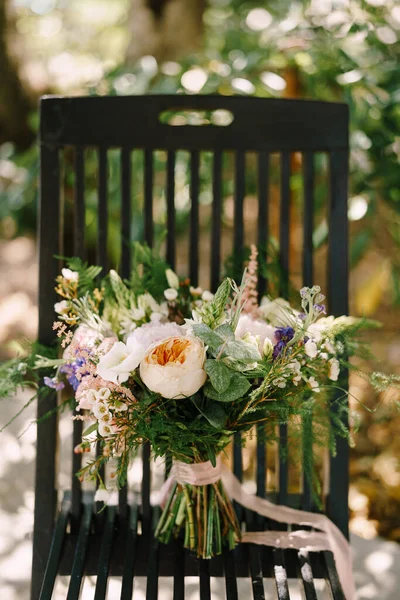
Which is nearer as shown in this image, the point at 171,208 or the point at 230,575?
the point at 230,575

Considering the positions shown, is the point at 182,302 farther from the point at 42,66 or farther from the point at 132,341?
the point at 42,66

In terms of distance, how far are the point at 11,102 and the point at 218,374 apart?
8.61 feet

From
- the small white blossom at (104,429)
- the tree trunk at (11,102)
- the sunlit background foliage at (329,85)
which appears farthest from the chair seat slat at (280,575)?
the tree trunk at (11,102)

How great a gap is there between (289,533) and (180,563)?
18 centimetres

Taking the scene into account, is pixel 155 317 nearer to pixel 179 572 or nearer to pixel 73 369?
pixel 73 369

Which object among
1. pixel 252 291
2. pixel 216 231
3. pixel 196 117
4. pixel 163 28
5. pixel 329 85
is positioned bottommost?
pixel 252 291

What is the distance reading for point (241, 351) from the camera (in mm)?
791

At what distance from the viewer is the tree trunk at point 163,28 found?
246 cm

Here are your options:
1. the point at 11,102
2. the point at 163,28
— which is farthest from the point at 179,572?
the point at 11,102

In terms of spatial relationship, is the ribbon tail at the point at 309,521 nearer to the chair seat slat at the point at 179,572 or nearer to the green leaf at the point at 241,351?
the chair seat slat at the point at 179,572

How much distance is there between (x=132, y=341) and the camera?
83cm

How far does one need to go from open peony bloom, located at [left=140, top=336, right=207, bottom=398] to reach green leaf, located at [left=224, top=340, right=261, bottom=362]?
0.03m

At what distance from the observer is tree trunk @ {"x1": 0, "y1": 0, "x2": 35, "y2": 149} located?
9.83 feet

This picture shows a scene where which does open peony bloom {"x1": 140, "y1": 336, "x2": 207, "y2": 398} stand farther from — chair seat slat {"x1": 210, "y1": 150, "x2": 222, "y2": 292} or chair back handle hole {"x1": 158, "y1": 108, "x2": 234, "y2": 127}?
chair back handle hole {"x1": 158, "y1": 108, "x2": 234, "y2": 127}
